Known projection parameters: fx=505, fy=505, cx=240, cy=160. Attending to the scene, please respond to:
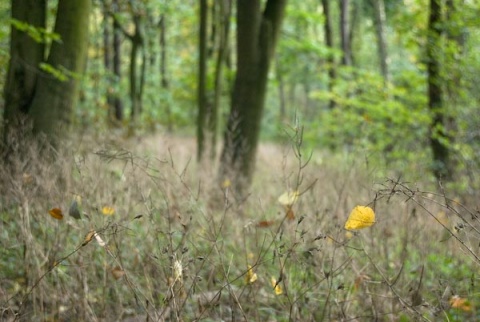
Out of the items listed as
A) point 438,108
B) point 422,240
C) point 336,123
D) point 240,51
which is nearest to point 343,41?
point 336,123

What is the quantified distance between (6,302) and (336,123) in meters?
11.1

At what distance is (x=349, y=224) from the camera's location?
2232 millimetres

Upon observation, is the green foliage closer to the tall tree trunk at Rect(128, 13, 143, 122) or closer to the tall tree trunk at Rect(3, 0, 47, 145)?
the tall tree trunk at Rect(3, 0, 47, 145)

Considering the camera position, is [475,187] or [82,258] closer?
[82,258]

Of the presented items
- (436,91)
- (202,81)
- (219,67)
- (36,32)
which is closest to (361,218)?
(36,32)

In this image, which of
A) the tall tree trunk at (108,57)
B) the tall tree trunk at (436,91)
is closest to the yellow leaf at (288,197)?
the tall tree trunk at (436,91)

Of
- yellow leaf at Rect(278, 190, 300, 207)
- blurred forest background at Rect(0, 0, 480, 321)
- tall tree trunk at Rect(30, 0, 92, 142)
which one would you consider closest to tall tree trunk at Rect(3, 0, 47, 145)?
blurred forest background at Rect(0, 0, 480, 321)

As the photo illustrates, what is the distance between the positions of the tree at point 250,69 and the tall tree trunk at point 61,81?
1946 millimetres

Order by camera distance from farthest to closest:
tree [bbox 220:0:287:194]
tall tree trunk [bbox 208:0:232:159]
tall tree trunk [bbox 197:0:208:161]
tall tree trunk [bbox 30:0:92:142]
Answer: tall tree trunk [bbox 208:0:232:159]
tall tree trunk [bbox 197:0:208:161]
tree [bbox 220:0:287:194]
tall tree trunk [bbox 30:0:92:142]

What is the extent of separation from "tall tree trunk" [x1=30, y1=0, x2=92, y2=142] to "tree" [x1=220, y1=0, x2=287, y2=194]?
6.38ft

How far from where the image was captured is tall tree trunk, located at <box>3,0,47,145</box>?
5.30 m

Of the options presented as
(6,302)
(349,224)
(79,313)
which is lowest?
(79,313)

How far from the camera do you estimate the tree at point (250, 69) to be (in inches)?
250

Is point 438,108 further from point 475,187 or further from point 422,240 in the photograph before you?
point 422,240
